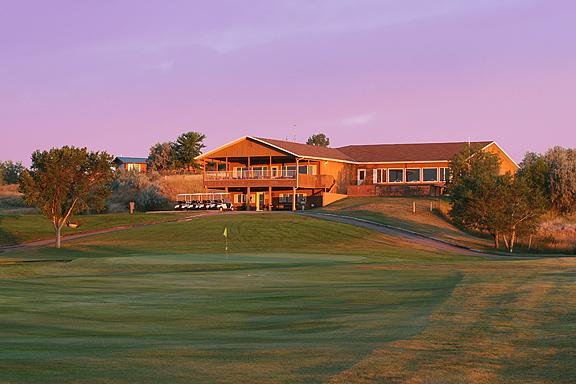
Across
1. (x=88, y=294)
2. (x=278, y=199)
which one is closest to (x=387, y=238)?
(x=278, y=199)

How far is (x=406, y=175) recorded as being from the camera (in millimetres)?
92750

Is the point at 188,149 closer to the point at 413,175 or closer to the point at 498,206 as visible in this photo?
the point at 413,175

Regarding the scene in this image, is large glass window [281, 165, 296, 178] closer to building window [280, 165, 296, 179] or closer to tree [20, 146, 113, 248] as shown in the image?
building window [280, 165, 296, 179]

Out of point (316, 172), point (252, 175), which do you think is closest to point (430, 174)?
point (316, 172)

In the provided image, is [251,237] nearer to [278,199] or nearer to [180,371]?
[278,199]

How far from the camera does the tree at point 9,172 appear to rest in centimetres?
14296

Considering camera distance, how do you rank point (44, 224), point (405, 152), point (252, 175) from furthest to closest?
point (405, 152), point (252, 175), point (44, 224)

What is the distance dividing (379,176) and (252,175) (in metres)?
17.1

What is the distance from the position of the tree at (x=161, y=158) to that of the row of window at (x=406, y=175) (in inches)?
1766

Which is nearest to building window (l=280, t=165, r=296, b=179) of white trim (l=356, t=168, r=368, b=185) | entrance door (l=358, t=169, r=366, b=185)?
white trim (l=356, t=168, r=368, b=185)

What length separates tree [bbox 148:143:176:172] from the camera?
433 feet

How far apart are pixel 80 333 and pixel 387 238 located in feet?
148

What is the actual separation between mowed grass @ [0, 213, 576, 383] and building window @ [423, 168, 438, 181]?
55854 mm

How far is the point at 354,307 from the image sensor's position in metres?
19.5
